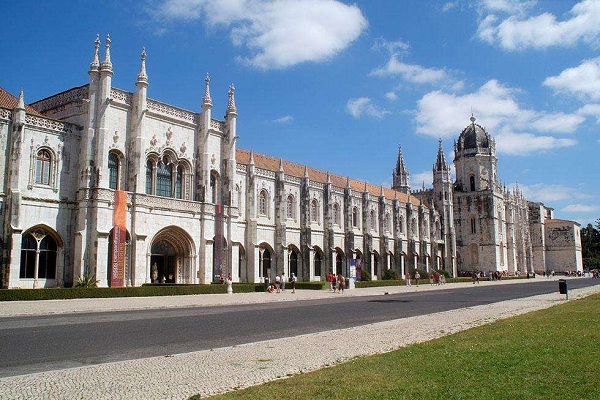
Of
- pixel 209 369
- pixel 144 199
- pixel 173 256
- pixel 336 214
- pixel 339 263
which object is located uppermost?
pixel 336 214

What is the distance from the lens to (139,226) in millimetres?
36250

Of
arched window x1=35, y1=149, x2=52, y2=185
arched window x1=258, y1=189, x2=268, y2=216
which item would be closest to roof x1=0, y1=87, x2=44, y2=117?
arched window x1=35, y1=149, x2=52, y2=185

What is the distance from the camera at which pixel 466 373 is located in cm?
855

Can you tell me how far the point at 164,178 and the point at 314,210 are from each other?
72.2 feet

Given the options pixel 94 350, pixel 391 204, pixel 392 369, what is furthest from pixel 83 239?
pixel 391 204

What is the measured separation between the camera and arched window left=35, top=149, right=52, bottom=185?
108 feet

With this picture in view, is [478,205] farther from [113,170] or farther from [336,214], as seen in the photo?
[113,170]

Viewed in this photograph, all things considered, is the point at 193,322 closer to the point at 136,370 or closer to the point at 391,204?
the point at 136,370

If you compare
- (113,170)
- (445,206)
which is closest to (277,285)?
(113,170)

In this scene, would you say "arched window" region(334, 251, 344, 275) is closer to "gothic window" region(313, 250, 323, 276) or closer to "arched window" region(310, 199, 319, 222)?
"gothic window" region(313, 250, 323, 276)

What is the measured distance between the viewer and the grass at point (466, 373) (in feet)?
24.0

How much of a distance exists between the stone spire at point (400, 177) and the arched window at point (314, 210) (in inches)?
1872

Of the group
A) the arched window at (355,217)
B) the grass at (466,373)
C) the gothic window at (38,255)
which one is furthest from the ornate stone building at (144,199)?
the grass at (466,373)

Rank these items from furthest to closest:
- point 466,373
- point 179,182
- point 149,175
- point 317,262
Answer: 1. point 317,262
2. point 179,182
3. point 149,175
4. point 466,373
